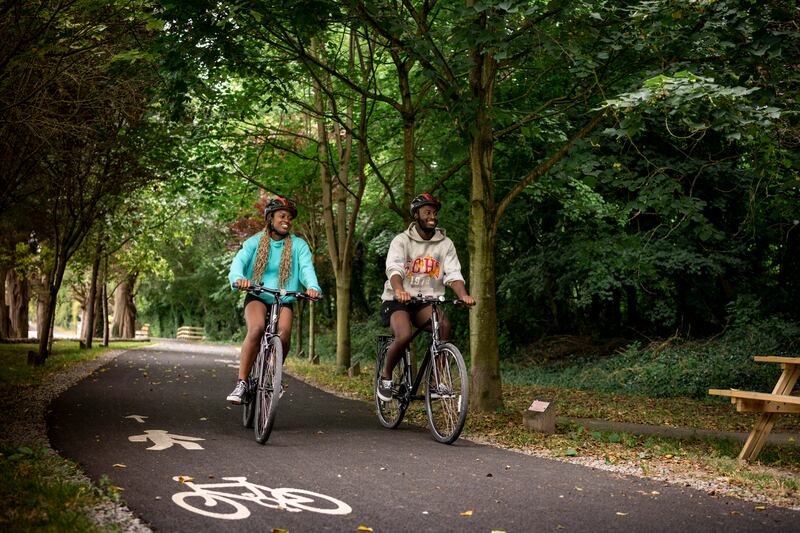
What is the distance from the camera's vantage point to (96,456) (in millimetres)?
6402

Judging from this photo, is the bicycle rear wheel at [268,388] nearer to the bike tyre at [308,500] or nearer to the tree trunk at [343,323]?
the bike tyre at [308,500]

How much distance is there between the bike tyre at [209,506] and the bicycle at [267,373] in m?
2.10

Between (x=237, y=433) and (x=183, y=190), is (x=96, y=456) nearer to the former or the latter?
(x=237, y=433)

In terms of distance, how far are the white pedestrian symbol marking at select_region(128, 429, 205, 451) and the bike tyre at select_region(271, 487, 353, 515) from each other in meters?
1.95

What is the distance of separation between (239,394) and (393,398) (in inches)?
75.1

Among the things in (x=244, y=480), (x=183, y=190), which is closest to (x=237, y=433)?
(x=244, y=480)

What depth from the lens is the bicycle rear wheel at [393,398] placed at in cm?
881

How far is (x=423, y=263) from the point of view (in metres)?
8.58

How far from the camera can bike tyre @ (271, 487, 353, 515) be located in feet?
16.3

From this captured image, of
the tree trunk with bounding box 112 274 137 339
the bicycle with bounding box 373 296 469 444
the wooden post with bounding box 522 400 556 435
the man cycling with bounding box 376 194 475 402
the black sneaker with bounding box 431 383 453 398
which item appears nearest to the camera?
the bicycle with bounding box 373 296 469 444

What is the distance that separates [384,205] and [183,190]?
5.72m

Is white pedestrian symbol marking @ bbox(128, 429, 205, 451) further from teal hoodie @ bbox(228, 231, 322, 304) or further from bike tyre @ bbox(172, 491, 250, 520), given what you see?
bike tyre @ bbox(172, 491, 250, 520)

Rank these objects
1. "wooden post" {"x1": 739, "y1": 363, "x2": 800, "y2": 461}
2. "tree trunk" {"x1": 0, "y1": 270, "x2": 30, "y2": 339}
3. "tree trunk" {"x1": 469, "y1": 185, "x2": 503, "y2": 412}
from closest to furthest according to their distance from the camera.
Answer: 1. "wooden post" {"x1": 739, "y1": 363, "x2": 800, "y2": 461}
2. "tree trunk" {"x1": 469, "y1": 185, "x2": 503, "y2": 412}
3. "tree trunk" {"x1": 0, "y1": 270, "x2": 30, "y2": 339}

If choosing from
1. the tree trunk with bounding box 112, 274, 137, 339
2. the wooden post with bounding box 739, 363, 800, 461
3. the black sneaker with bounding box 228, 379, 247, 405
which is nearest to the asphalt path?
the black sneaker with bounding box 228, 379, 247, 405
